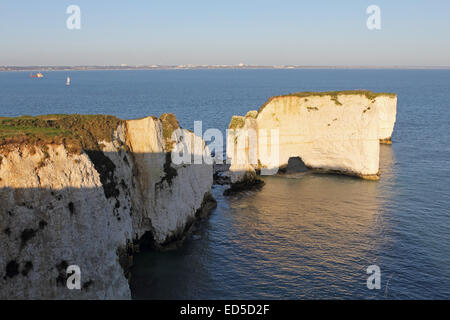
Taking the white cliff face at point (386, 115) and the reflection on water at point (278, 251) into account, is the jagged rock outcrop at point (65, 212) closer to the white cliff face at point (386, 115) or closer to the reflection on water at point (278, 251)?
the reflection on water at point (278, 251)

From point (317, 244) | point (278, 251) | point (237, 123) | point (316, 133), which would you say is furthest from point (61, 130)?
point (316, 133)

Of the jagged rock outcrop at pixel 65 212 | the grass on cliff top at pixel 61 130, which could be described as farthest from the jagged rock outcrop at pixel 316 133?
the jagged rock outcrop at pixel 65 212

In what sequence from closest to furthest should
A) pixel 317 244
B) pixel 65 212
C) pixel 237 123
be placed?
1. pixel 65 212
2. pixel 317 244
3. pixel 237 123

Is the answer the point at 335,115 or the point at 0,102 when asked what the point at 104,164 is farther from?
the point at 0,102

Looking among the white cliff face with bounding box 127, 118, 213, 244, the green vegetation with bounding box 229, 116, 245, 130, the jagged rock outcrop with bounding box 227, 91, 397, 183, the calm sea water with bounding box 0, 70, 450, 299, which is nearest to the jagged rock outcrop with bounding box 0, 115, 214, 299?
the white cliff face with bounding box 127, 118, 213, 244

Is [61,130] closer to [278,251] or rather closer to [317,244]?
[278,251]

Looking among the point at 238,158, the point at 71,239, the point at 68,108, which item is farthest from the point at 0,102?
the point at 71,239
